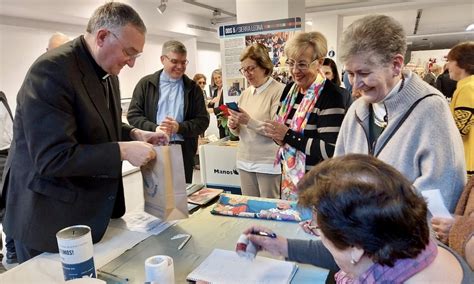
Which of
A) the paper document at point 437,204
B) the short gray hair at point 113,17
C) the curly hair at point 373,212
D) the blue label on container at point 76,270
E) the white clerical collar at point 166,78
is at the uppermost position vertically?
the short gray hair at point 113,17

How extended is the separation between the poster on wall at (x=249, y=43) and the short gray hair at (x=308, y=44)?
1405 mm

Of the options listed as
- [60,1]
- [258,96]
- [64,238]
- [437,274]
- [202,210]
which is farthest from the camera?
[60,1]

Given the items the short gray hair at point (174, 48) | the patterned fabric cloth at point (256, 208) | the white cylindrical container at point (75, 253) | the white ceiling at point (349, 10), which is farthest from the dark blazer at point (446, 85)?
the white cylindrical container at point (75, 253)

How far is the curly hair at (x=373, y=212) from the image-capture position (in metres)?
0.63

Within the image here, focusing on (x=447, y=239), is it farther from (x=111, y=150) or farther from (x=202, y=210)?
(x=111, y=150)

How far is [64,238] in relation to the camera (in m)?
0.86

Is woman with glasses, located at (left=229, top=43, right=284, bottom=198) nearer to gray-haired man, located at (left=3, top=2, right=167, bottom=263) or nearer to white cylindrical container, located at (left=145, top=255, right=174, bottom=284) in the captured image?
gray-haired man, located at (left=3, top=2, right=167, bottom=263)

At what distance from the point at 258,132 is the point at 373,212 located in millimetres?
1499

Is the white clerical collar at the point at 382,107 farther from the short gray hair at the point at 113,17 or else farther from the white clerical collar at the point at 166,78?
the white clerical collar at the point at 166,78

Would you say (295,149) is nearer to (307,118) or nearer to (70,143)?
(307,118)

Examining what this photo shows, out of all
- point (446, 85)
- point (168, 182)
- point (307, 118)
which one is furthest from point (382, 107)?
point (446, 85)

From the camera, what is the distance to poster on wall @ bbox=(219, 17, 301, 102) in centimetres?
325

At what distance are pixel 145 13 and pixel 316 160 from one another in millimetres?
4980

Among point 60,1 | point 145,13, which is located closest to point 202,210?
point 60,1
